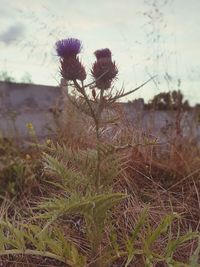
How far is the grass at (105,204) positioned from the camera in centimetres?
201

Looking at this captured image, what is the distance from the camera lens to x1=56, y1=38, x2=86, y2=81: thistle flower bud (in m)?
1.98

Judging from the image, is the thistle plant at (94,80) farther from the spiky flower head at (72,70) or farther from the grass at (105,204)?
the grass at (105,204)

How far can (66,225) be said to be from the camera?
2.70 m

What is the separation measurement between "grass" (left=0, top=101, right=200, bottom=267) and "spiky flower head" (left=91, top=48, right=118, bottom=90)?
0.22m

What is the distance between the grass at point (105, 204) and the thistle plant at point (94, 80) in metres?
0.11

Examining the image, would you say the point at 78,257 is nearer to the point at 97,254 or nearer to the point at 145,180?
the point at 97,254

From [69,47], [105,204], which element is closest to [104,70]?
[69,47]

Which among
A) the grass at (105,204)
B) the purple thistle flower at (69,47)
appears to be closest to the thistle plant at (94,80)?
the purple thistle flower at (69,47)

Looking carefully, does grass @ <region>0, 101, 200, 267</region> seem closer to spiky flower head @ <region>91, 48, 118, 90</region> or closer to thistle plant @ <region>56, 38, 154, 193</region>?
thistle plant @ <region>56, 38, 154, 193</region>

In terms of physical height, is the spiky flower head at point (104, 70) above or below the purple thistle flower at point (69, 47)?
below

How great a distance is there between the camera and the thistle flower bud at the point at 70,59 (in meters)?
1.98

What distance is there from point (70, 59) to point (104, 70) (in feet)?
0.42

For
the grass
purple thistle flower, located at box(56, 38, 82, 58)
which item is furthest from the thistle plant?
the grass

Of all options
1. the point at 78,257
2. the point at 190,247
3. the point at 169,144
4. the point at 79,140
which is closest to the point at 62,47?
the point at 78,257
